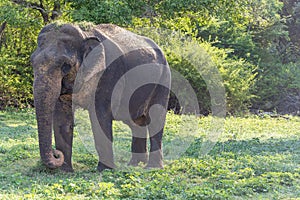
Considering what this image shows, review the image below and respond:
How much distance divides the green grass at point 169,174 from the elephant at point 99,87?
1.52 feet

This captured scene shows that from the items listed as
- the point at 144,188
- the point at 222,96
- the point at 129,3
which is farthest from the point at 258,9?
the point at 144,188

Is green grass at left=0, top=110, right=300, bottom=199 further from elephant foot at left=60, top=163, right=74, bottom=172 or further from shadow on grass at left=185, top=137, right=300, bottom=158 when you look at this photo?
elephant foot at left=60, top=163, right=74, bottom=172

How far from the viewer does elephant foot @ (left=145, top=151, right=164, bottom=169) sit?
31.6 ft

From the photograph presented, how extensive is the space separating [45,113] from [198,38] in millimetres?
17068

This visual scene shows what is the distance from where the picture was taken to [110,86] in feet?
27.8

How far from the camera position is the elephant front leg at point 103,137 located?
834 cm

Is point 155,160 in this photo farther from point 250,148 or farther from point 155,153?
point 250,148

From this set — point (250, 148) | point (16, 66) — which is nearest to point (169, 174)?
point (250, 148)

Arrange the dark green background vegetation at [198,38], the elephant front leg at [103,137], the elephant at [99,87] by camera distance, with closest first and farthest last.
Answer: the elephant at [99,87] → the elephant front leg at [103,137] → the dark green background vegetation at [198,38]

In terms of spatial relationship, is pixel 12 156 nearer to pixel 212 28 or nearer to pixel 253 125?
pixel 253 125

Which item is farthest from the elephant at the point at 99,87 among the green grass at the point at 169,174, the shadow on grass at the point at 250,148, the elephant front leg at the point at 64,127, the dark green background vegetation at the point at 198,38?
the dark green background vegetation at the point at 198,38

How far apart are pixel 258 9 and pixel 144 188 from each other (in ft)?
67.2

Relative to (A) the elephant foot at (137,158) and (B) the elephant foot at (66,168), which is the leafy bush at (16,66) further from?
(B) the elephant foot at (66,168)

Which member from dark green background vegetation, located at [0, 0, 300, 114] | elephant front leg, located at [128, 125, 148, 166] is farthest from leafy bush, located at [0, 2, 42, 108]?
elephant front leg, located at [128, 125, 148, 166]
